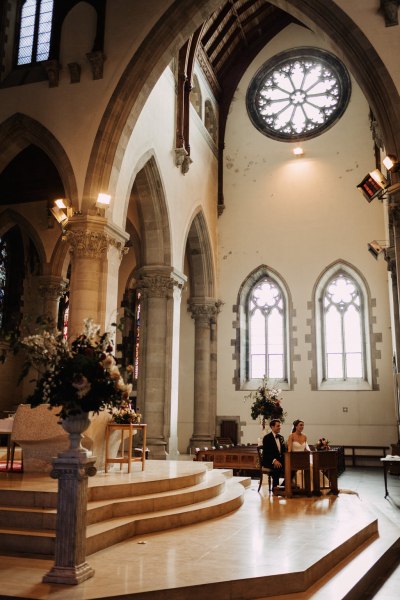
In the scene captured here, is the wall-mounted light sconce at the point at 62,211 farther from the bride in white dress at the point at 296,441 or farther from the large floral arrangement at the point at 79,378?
the large floral arrangement at the point at 79,378

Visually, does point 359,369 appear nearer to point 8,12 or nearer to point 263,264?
point 263,264

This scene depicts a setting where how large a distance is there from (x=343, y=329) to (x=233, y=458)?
20.7 feet

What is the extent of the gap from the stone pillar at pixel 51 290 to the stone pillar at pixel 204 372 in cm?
389

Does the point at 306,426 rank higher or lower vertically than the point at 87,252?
lower

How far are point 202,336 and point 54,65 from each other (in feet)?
28.4

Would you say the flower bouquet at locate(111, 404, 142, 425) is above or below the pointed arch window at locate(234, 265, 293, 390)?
below

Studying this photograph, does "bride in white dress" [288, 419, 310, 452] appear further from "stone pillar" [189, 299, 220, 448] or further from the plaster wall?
"stone pillar" [189, 299, 220, 448]

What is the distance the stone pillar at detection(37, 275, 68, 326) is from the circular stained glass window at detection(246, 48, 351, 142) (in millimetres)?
7964

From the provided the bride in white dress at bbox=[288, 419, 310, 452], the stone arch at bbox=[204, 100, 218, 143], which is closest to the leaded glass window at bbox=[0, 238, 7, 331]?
the stone arch at bbox=[204, 100, 218, 143]

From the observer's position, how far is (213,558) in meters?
4.65

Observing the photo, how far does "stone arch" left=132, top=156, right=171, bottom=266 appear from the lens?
45.3 ft

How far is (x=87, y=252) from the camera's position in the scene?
10.4 meters

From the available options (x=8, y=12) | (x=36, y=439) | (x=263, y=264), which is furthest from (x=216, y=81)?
(x=36, y=439)

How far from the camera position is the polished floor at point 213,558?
3.88 m
